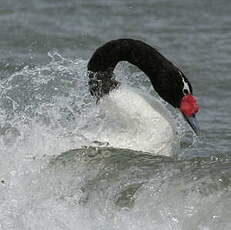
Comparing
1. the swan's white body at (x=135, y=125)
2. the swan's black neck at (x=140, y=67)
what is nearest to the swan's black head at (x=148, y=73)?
the swan's black neck at (x=140, y=67)

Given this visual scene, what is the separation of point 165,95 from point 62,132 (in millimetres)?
966

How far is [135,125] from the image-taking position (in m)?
9.32

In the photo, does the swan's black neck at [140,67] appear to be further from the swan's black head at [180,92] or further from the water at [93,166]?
the water at [93,166]

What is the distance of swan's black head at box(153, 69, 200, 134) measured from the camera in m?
9.30

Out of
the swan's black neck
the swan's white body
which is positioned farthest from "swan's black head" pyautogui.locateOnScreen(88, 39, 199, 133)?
the swan's white body

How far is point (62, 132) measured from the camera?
905 cm

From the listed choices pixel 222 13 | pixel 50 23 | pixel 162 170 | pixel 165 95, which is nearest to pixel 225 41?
pixel 222 13

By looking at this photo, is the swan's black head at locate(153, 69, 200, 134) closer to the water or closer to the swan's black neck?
the swan's black neck

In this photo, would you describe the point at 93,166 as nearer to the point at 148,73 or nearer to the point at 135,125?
the point at 135,125

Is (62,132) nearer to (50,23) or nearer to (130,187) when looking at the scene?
(130,187)

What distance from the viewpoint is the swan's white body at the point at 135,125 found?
30.3 feet

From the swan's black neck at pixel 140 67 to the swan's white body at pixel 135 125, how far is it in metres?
0.14

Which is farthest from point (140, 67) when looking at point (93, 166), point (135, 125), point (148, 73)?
point (93, 166)

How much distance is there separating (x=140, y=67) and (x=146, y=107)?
1.37 ft
